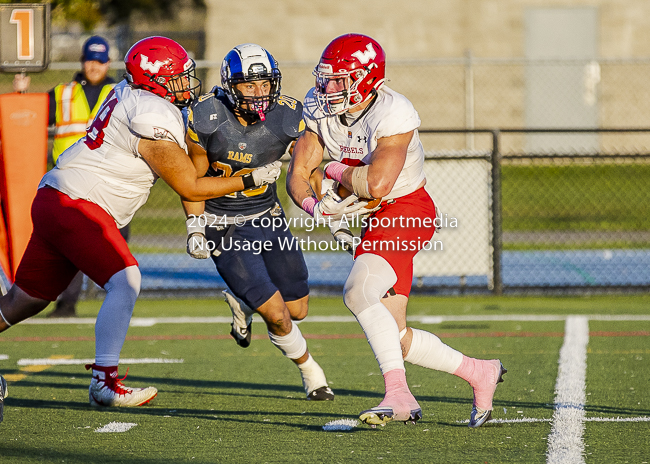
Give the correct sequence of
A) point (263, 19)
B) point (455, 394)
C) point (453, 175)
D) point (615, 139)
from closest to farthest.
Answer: point (455, 394), point (453, 175), point (615, 139), point (263, 19)

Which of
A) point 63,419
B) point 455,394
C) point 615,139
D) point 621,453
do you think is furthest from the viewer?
point 615,139

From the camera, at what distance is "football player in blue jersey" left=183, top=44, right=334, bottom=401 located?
4707mm

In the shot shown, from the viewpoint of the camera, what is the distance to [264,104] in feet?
15.4

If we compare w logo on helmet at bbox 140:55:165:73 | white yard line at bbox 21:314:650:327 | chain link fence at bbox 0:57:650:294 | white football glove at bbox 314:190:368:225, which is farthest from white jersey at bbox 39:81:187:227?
chain link fence at bbox 0:57:650:294

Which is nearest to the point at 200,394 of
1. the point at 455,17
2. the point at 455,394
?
the point at 455,394

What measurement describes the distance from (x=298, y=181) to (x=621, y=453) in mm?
1848

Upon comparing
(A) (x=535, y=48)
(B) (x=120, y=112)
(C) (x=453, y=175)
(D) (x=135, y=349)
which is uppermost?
(A) (x=535, y=48)

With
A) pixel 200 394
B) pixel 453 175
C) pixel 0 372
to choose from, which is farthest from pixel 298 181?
pixel 453 175

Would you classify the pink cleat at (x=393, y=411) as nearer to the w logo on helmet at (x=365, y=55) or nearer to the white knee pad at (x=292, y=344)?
the white knee pad at (x=292, y=344)

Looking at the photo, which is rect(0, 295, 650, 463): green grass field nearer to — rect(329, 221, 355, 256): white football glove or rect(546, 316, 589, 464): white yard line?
rect(546, 316, 589, 464): white yard line

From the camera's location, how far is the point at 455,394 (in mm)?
5012

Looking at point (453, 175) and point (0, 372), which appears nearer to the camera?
point (0, 372)

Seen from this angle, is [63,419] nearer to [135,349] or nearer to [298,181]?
[298,181]

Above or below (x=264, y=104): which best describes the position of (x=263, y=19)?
above
